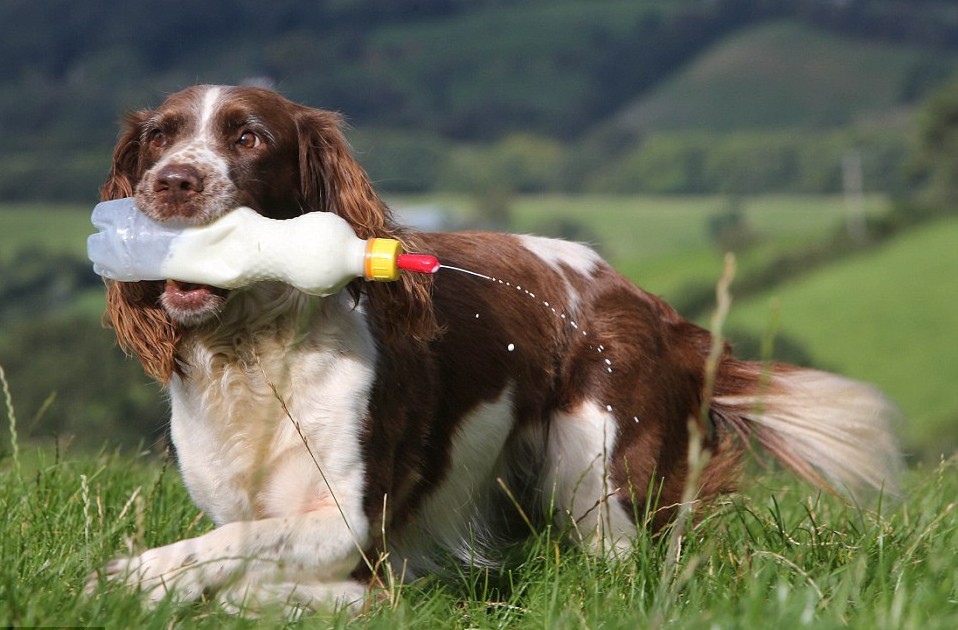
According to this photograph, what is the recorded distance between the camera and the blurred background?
53.8 metres

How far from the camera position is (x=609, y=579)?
3.02 metres

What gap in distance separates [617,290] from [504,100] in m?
117

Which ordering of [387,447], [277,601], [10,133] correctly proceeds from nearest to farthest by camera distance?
[277,601], [387,447], [10,133]

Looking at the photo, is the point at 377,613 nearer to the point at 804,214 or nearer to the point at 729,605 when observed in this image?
the point at 729,605

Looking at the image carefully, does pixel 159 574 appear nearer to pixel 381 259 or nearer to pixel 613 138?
pixel 381 259

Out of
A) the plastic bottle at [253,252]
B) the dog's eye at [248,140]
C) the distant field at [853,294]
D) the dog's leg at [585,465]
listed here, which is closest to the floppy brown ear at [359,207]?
the dog's eye at [248,140]

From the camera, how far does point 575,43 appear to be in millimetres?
123438

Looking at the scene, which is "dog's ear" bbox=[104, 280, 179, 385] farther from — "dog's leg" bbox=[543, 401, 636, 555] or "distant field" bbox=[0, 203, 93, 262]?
"distant field" bbox=[0, 203, 93, 262]

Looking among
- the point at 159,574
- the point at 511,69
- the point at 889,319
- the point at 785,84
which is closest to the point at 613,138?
the point at 785,84

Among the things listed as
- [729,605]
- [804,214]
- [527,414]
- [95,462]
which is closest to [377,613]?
[729,605]

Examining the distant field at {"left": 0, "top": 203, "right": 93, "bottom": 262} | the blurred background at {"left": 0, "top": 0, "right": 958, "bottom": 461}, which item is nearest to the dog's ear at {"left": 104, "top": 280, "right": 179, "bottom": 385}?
the blurred background at {"left": 0, "top": 0, "right": 958, "bottom": 461}

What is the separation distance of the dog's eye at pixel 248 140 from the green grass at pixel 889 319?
153 ft

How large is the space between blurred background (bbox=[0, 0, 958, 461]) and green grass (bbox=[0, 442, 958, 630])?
32.3 metres

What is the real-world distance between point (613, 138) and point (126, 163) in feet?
340
